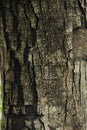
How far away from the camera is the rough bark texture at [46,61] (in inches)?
80.2

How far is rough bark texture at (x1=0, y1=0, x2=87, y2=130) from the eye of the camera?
2037mm

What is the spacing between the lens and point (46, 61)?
205cm

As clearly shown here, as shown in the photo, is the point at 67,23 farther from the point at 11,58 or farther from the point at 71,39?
the point at 11,58

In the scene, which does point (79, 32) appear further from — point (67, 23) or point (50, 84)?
point (50, 84)

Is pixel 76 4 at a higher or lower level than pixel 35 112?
higher

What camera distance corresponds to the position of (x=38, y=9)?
6.67ft

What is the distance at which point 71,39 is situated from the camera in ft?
6.71

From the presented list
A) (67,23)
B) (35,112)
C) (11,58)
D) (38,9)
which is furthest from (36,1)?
(35,112)

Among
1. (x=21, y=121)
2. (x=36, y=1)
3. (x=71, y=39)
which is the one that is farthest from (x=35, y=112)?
(x=36, y=1)

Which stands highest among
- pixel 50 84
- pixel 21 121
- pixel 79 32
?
pixel 79 32

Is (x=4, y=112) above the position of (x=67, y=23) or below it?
below

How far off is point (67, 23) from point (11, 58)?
0.35m

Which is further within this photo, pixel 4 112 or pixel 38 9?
pixel 4 112

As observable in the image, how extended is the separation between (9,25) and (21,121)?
507 mm
